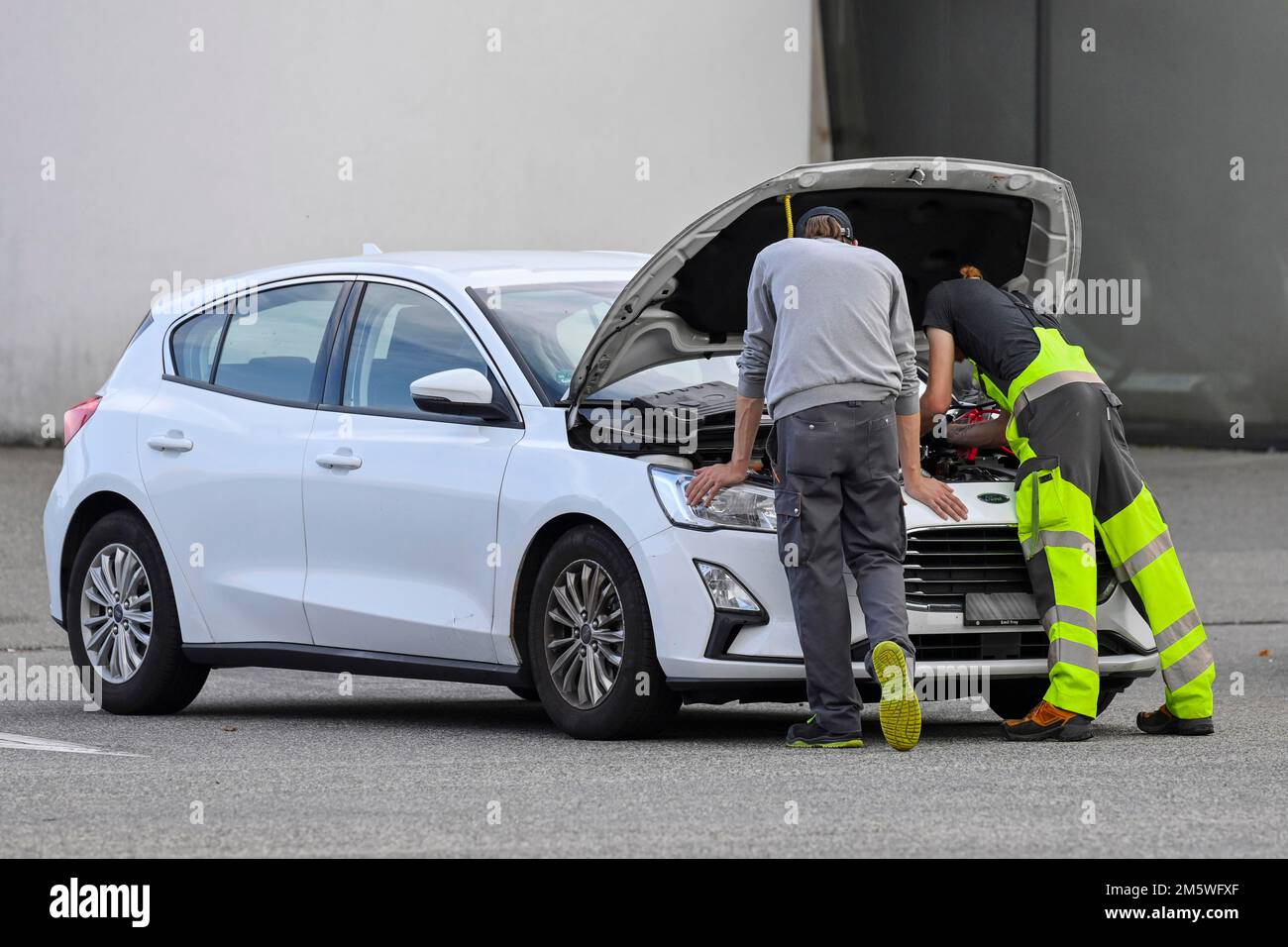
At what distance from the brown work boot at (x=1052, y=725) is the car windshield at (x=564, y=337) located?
1.69 m

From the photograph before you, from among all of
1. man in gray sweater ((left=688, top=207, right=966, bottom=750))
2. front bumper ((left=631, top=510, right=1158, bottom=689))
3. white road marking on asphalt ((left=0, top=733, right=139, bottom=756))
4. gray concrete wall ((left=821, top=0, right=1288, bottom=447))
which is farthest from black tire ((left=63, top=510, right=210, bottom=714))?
gray concrete wall ((left=821, top=0, right=1288, bottom=447))

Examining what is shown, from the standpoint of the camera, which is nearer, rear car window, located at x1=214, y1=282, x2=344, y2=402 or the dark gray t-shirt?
the dark gray t-shirt

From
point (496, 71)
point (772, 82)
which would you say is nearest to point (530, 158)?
point (496, 71)

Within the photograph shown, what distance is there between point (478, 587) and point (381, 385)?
100 cm

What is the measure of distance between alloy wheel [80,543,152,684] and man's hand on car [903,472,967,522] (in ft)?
11.1

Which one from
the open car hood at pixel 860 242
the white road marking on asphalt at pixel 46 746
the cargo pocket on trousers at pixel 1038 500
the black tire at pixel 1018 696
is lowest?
the black tire at pixel 1018 696

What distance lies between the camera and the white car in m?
7.47

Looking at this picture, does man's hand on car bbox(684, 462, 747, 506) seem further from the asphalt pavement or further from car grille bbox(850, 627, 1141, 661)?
the asphalt pavement

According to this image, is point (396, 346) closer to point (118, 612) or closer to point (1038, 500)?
point (118, 612)

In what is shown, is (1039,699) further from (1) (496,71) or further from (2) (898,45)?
(2) (898,45)

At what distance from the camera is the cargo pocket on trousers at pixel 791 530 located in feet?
23.7

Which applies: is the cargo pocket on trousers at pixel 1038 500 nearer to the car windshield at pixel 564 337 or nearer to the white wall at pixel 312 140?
the car windshield at pixel 564 337

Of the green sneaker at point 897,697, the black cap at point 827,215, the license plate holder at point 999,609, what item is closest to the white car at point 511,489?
the license plate holder at point 999,609

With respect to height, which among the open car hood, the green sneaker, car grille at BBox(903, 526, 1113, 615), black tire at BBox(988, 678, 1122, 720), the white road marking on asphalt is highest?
the open car hood
